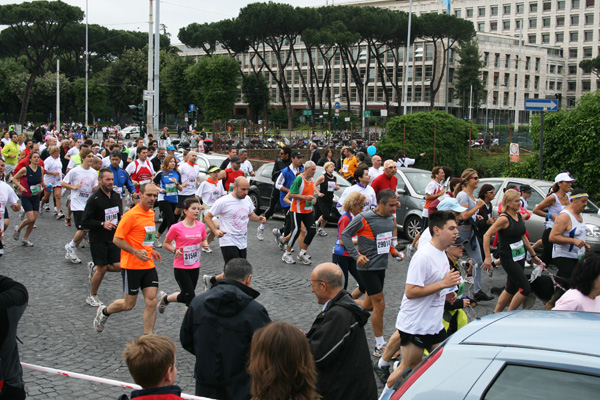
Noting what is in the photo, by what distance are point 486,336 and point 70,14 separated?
2853 inches

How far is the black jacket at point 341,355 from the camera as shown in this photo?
3.89 m

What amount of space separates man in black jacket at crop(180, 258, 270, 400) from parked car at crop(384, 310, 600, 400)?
1231 mm

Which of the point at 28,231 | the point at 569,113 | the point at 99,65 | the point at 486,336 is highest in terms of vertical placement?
the point at 99,65

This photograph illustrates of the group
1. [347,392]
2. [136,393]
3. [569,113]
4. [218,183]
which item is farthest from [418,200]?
[136,393]

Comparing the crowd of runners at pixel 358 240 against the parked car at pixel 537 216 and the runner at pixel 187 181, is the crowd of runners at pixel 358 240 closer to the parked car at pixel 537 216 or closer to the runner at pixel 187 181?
the runner at pixel 187 181

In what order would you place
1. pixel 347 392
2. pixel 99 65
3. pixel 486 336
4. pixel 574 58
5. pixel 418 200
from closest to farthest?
pixel 486 336 → pixel 347 392 → pixel 418 200 → pixel 99 65 → pixel 574 58

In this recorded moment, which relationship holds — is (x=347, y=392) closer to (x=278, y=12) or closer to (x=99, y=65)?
(x=278, y=12)

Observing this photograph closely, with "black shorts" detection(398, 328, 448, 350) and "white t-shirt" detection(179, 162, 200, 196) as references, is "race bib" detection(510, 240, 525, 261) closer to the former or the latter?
"black shorts" detection(398, 328, 448, 350)

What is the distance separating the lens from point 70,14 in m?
68.0

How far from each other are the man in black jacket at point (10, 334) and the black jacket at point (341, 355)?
1.79 meters

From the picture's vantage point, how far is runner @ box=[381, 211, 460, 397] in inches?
203

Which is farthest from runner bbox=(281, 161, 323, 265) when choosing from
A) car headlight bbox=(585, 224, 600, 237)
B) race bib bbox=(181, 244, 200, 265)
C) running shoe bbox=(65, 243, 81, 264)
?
car headlight bbox=(585, 224, 600, 237)

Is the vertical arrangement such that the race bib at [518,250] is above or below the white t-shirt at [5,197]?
below

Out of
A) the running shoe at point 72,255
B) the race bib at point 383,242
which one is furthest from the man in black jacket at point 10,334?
the running shoe at point 72,255
